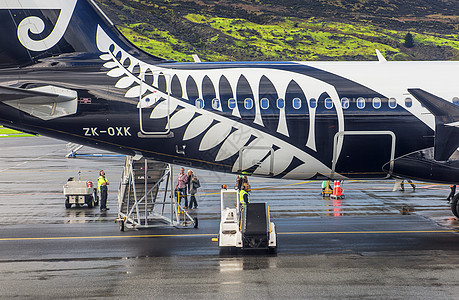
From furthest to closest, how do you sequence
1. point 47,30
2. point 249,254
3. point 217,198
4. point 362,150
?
point 217,198, point 47,30, point 362,150, point 249,254

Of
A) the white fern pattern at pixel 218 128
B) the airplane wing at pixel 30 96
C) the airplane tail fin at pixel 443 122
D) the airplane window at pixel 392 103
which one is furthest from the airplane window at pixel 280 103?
the airplane wing at pixel 30 96

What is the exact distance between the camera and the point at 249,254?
19.4m

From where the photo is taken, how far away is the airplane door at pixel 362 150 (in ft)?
67.3

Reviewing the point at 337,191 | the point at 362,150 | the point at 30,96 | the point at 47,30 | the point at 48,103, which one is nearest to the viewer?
the point at 30,96

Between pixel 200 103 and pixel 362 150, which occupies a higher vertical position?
pixel 200 103

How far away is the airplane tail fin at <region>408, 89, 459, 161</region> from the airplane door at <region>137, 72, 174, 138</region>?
8818mm

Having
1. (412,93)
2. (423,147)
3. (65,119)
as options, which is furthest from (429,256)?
(65,119)

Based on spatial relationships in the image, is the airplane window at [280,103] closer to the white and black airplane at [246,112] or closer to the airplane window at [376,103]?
the white and black airplane at [246,112]

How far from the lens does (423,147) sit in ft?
67.8

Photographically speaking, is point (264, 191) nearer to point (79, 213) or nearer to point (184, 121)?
point (79, 213)

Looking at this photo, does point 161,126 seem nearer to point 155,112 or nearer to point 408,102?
point 155,112

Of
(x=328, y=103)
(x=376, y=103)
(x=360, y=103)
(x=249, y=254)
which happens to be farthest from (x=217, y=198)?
(x=376, y=103)

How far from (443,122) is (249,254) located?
328 inches

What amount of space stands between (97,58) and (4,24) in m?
3.56
